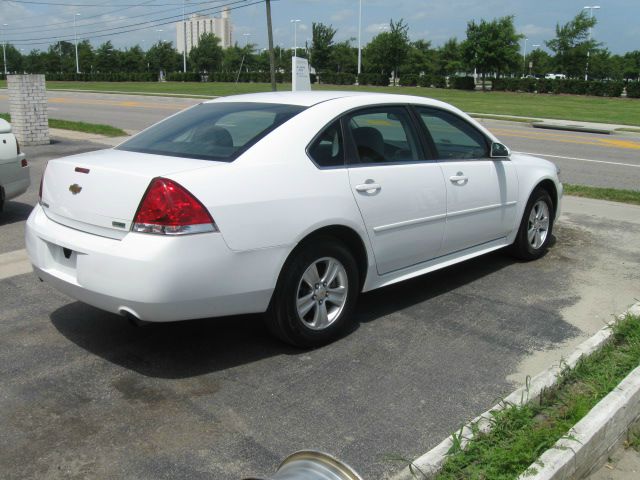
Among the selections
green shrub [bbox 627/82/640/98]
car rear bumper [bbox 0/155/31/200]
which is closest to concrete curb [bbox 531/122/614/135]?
car rear bumper [bbox 0/155/31/200]

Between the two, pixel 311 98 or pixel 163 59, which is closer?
pixel 311 98

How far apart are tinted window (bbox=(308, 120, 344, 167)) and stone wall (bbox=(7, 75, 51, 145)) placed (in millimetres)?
12048

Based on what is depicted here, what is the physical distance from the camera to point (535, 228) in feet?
21.6

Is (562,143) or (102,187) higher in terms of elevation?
(102,187)

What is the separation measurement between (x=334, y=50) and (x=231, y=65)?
1870 centimetres

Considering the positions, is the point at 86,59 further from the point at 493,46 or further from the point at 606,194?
the point at 606,194

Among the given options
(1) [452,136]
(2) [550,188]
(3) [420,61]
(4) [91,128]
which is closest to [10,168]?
(1) [452,136]

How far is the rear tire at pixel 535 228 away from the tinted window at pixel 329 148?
2.43m

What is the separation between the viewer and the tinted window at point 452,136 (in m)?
5.45

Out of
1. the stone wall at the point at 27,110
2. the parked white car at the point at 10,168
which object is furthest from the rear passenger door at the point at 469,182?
the stone wall at the point at 27,110

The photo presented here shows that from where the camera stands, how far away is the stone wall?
585 inches

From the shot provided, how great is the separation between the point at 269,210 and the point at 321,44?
6199 centimetres

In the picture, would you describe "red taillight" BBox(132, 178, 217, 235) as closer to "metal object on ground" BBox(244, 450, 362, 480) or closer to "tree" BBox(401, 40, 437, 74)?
"metal object on ground" BBox(244, 450, 362, 480)

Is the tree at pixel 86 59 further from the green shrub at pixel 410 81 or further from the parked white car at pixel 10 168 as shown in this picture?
the parked white car at pixel 10 168
